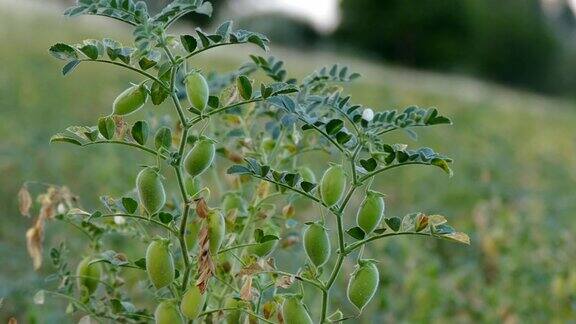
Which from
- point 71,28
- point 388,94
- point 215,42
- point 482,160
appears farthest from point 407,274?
point 71,28

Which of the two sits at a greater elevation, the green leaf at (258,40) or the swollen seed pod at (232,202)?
the green leaf at (258,40)

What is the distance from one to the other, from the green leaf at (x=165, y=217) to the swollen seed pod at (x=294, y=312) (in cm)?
12

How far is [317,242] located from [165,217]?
0.13 m

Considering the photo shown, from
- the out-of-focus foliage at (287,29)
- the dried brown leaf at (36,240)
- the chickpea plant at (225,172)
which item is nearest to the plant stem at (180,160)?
the chickpea plant at (225,172)

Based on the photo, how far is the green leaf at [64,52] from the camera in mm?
765

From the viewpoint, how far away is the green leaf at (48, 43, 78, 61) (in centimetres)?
77

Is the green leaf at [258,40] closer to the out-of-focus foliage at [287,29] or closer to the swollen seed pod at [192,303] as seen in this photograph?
the swollen seed pod at [192,303]

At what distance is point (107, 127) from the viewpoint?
0.81 meters

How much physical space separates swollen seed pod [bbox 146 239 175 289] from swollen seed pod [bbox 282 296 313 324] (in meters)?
0.10

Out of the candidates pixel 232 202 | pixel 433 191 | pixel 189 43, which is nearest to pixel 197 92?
pixel 189 43

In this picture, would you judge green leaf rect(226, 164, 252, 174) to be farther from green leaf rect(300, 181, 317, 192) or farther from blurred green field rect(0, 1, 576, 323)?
blurred green field rect(0, 1, 576, 323)

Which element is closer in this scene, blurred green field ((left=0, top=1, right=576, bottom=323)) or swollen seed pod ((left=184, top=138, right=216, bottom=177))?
swollen seed pod ((left=184, top=138, right=216, bottom=177))

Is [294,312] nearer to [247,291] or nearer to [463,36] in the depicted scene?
[247,291]

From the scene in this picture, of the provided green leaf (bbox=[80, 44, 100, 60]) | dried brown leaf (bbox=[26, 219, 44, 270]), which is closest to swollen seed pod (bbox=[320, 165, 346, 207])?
green leaf (bbox=[80, 44, 100, 60])
